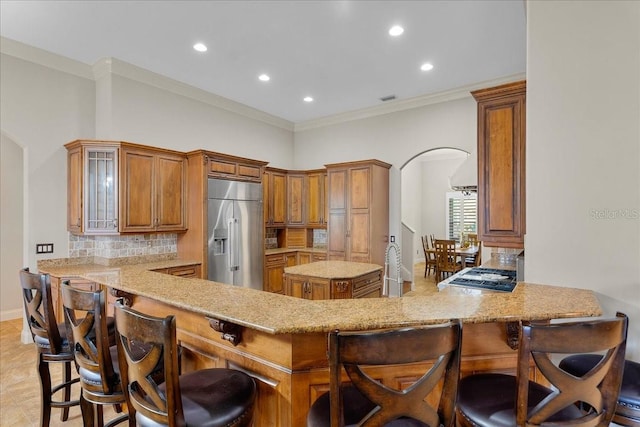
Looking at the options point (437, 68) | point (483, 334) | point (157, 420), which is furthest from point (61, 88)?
point (483, 334)

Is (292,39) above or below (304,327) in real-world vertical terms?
above

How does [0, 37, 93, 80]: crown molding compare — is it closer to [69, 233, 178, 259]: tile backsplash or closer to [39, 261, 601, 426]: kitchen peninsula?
[69, 233, 178, 259]: tile backsplash

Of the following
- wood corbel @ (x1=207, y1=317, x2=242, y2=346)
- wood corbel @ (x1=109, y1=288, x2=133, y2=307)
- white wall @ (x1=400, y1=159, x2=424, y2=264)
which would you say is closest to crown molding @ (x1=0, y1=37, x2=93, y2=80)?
wood corbel @ (x1=109, y1=288, x2=133, y2=307)

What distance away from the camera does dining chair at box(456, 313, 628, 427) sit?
108 cm

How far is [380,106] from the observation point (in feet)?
19.6

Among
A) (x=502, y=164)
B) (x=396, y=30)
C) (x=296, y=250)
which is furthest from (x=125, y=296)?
(x=296, y=250)

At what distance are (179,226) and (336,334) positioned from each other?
4.21m

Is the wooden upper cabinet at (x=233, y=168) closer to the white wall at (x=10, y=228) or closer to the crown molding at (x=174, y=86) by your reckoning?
the crown molding at (x=174, y=86)

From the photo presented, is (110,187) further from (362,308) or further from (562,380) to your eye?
(562,380)

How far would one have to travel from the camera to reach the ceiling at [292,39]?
3.19 metres

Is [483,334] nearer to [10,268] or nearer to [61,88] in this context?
[61,88]

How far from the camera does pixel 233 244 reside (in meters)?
4.91

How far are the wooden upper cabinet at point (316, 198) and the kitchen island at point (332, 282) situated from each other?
245cm

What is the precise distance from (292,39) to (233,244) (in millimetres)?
2902
